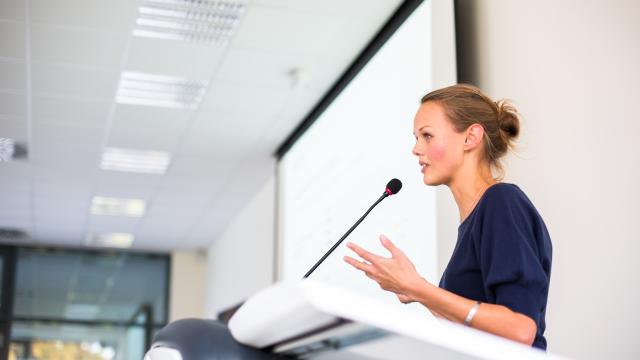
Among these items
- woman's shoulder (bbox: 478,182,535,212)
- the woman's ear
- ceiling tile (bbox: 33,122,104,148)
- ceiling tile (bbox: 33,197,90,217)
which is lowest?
woman's shoulder (bbox: 478,182,535,212)

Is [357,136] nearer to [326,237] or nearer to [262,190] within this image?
[326,237]

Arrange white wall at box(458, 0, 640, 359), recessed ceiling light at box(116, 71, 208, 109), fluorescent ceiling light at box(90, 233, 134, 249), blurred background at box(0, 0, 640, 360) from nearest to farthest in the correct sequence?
white wall at box(458, 0, 640, 359) → blurred background at box(0, 0, 640, 360) → recessed ceiling light at box(116, 71, 208, 109) → fluorescent ceiling light at box(90, 233, 134, 249)

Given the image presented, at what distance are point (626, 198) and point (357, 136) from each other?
74.8 inches

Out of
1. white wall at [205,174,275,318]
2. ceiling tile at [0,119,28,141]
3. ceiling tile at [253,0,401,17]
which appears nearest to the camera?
ceiling tile at [253,0,401,17]

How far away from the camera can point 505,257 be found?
1108 mm

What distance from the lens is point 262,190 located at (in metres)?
6.63

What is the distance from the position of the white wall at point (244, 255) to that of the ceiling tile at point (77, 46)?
7.18 feet

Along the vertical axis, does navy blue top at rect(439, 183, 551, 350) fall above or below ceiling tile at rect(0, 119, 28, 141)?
below

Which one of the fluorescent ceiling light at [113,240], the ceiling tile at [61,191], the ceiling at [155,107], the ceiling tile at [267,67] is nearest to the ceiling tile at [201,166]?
the ceiling at [155,107]

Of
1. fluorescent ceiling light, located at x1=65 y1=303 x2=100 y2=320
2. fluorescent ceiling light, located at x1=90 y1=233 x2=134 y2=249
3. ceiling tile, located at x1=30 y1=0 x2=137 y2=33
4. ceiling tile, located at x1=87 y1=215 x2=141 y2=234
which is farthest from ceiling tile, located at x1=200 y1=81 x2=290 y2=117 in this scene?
fluorescent ceiling light, located at x1=65 y1=303 x2=100 y2=320

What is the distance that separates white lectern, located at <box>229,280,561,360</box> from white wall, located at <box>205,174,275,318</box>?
16.9ft

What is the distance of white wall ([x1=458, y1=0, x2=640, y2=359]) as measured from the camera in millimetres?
2186

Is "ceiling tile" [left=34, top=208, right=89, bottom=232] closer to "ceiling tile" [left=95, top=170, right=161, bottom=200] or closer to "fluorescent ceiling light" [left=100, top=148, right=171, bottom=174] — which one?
"ceiling tile" [left=95, top=170, right=161, bottom=200]

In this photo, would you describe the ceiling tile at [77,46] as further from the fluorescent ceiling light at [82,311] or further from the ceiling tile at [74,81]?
the fluorescent ceiling light at [82,311]
